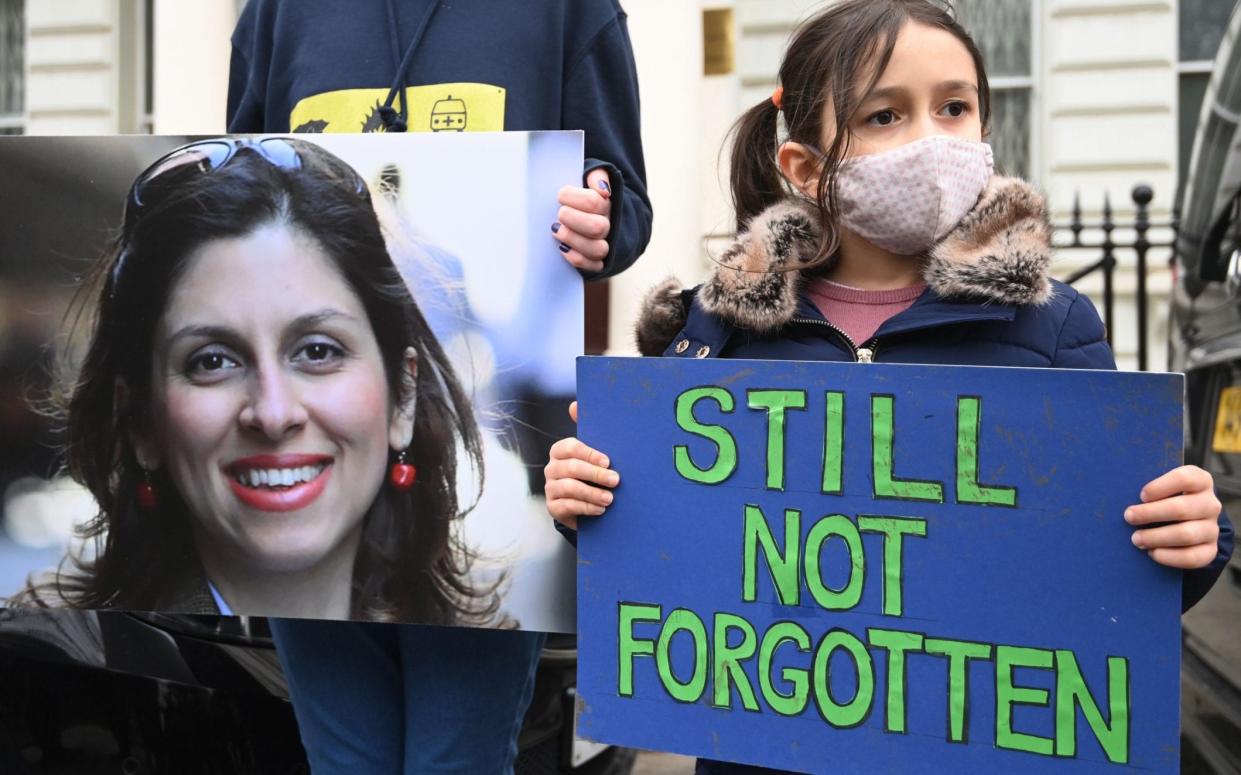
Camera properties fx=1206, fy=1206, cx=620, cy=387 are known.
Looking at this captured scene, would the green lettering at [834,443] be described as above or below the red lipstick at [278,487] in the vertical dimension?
above

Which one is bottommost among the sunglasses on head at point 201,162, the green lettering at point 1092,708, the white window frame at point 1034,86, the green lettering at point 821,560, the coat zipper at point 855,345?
the green lettering at point 1092,708

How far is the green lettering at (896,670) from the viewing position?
58.5 inches

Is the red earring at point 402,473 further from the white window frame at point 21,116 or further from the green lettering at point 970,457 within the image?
the white window frame at point 21,116

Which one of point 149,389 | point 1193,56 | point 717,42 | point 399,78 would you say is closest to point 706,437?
point 399,78

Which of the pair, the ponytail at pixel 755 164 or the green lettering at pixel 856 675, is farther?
the ponytail at pixel 755 164

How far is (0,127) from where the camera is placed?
1145cm

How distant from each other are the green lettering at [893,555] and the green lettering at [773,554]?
106 millimetres

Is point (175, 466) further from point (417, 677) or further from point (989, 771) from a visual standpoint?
point (989, 771)

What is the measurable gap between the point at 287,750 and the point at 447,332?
39.7 inches

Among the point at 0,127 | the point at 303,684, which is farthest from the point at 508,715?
the point at 0,127

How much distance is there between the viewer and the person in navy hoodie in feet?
6.27

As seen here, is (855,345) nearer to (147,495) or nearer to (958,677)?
(958,677)

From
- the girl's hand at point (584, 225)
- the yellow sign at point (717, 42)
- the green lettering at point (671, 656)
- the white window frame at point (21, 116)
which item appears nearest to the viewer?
the green lettering at point (671, 656)

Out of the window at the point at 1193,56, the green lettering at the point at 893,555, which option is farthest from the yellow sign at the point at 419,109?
the window at the point at 1193,56
